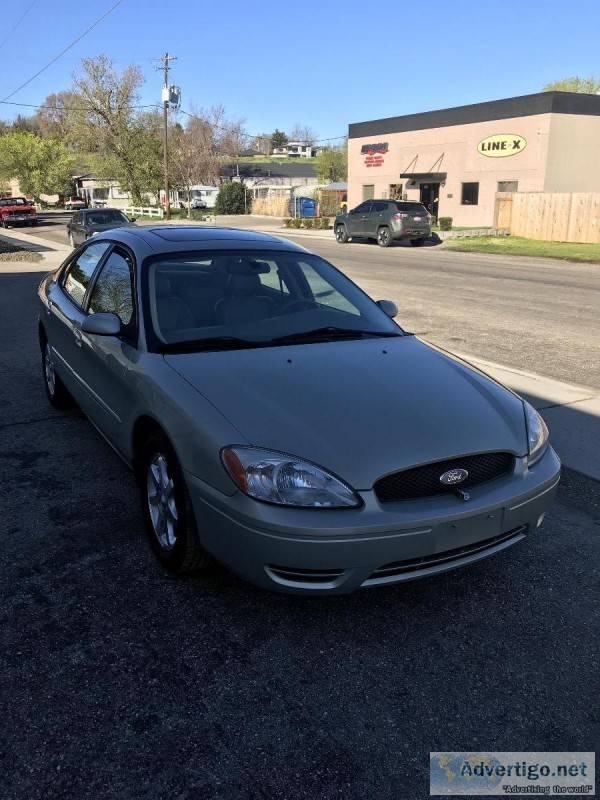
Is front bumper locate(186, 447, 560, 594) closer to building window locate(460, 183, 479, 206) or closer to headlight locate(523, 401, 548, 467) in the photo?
headlight locate(523, 401, 548, 467)

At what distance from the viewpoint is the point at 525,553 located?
11.4 feet

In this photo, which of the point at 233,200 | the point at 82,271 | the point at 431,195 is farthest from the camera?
the point at 233,200

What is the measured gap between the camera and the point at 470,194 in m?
34.1

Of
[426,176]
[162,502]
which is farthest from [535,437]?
[426,176]

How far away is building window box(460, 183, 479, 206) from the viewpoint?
110ft

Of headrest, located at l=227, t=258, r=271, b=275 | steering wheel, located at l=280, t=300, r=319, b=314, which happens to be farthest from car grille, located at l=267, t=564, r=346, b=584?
headrest, located at l=227, t=258, r=271, b=275

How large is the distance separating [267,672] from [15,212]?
44.9m

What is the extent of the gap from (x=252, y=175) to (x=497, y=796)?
277 ft

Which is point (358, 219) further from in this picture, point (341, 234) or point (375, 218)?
point (341, 234)

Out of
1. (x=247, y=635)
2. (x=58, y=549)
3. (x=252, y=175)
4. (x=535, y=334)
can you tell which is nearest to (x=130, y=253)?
(x=58, y=549)

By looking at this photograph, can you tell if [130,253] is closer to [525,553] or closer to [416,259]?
[525,553]

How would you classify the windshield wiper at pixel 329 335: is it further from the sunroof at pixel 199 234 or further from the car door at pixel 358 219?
the car door at pixel 358 219

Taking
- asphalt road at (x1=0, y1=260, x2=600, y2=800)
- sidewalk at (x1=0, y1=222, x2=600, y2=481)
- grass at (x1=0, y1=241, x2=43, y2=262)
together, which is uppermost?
grass at (x1=0, y1=241, x2=43, y2=262)

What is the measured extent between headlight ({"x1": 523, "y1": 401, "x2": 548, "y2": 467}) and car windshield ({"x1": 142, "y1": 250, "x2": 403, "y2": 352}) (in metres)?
1.05
